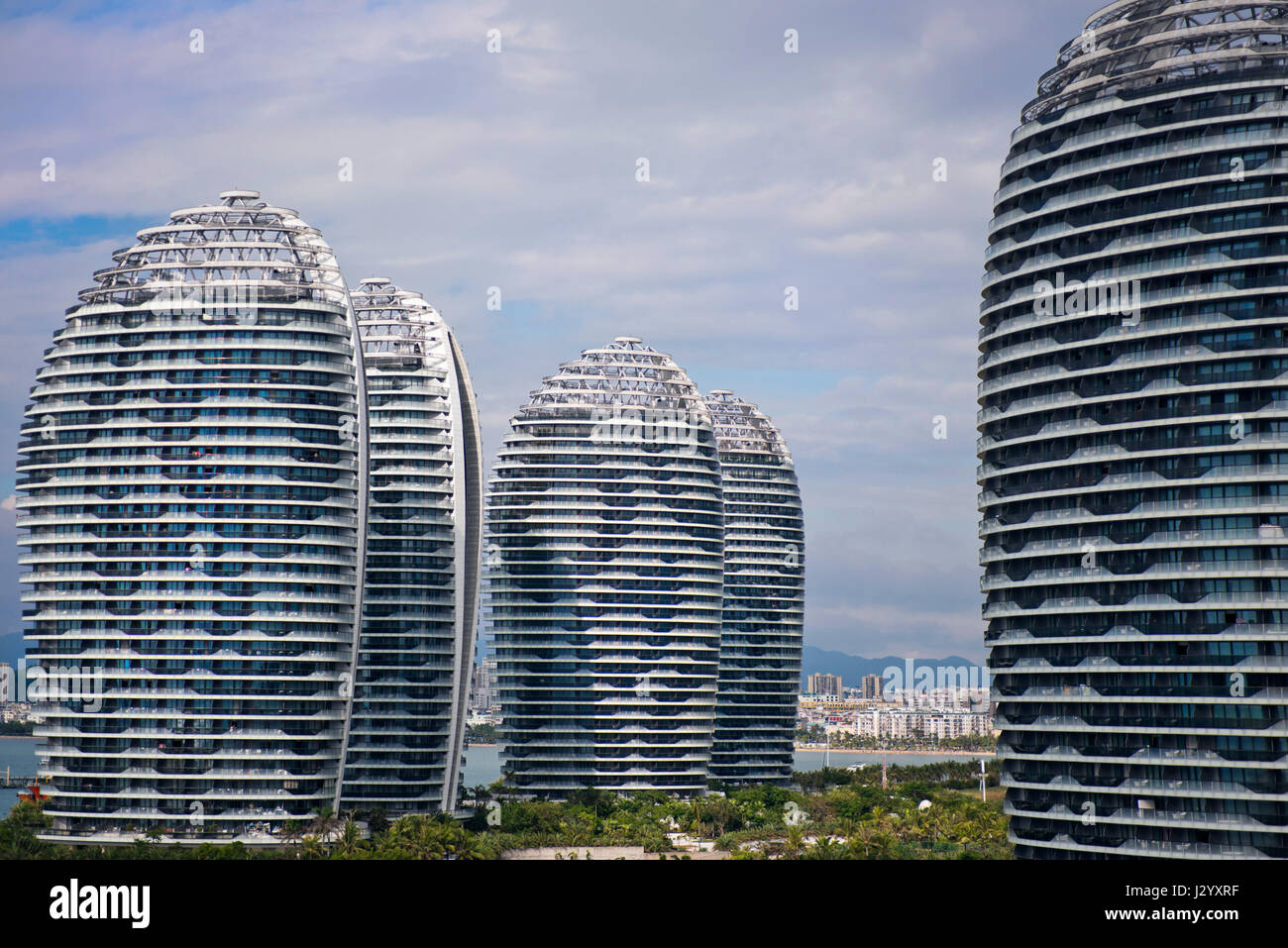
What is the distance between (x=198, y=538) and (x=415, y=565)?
3479cm

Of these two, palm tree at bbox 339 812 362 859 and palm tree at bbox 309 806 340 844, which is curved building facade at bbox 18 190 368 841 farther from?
palm tree at bbox 339 812 362 859

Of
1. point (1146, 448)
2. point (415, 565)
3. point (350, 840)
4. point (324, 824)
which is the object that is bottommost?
point (350, 840)

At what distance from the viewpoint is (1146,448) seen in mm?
106500

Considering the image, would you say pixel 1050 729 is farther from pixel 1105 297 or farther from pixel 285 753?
pixel 285 753

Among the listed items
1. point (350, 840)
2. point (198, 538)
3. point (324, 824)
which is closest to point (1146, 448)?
point (350, 840)

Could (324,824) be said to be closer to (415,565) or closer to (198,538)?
(198,538)

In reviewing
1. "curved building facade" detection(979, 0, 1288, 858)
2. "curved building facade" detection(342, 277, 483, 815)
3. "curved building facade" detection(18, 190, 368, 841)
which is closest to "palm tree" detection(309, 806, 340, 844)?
"curved building facade" detection(18, 190, 368, 841)

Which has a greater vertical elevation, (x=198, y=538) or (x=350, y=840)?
(x=198, y=538)

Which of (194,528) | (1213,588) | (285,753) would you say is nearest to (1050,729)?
(1213,588)

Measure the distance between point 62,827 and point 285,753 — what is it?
82.1 feet

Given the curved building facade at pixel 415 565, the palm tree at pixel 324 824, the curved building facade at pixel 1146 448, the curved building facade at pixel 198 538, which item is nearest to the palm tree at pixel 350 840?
the palm tree at pixel 324 824

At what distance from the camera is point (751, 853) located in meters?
150

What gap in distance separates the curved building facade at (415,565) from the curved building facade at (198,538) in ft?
66.1

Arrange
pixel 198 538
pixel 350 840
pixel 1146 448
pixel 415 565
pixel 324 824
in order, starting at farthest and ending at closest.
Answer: pixel 415 565
pixel 198 538
pixel 324 824
pixel 350 840
pixel 1146 448
